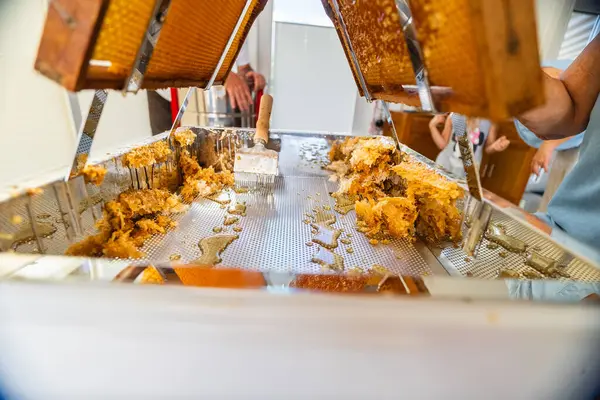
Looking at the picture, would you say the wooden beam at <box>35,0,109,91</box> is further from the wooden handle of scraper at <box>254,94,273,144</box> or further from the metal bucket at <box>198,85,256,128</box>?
the metal bucket at <box>198,85,256,128</box>

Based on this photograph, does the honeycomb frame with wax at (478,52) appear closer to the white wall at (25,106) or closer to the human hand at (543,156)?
the human hand at (543,156)

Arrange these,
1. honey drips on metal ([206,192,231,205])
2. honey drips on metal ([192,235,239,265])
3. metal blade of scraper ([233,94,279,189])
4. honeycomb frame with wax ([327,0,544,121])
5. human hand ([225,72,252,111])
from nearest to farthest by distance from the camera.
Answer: honeycomb frame with wax ([327,0,544,121]), honey drips on metal ([192,235,239,265]), honey drips on metal ([206,192,231,205]), metal blade of scraper ([233,94,279,189]), human hand ([225,72,252,111])

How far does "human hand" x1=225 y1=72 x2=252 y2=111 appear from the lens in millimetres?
2182

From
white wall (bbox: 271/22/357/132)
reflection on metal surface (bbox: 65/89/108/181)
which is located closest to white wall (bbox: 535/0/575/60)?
white wall (bbox: 271/22/357/132)

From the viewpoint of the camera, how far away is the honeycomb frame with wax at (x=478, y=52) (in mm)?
363

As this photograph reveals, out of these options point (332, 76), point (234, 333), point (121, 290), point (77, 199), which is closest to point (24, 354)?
point (121, 290)

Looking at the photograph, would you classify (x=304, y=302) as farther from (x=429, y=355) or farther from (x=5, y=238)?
(x=5, y=238)

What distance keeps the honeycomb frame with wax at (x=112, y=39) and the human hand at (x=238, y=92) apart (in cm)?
135

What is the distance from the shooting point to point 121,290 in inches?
13.8

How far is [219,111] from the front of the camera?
2.32m

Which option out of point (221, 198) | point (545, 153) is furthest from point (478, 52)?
point (545, 153)

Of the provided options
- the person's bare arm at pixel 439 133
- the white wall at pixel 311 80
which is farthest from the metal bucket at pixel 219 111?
the person's bare arm at pixel 439 133

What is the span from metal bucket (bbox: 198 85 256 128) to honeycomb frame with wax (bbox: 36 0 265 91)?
1428 millimetres

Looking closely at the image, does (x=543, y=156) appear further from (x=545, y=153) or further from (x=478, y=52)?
(x=478, y=52)
